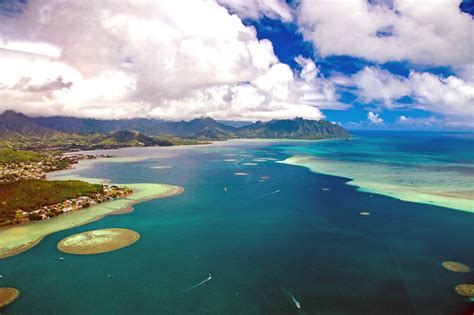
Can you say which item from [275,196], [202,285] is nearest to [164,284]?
[202,285]

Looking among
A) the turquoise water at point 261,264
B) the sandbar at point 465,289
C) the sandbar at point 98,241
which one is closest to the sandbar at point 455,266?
the turquoise water at point 261,264

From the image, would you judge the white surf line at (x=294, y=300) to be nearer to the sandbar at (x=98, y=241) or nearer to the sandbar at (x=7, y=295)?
the sandbar at (x=98, y=241)

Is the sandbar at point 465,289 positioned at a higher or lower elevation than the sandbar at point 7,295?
higher

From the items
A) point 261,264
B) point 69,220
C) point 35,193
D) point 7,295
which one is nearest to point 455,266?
point 261,264

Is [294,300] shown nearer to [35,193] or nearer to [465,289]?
[465,289]

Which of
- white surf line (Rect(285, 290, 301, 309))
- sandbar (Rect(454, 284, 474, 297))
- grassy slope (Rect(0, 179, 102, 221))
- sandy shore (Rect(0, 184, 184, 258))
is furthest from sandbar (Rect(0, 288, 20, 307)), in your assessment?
sandbar (Rect(454, 284, 474, 297))

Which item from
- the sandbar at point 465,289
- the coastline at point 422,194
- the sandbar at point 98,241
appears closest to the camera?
the sandbar at point 465,289

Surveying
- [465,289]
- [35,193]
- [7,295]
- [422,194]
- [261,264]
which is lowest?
[7,295]
